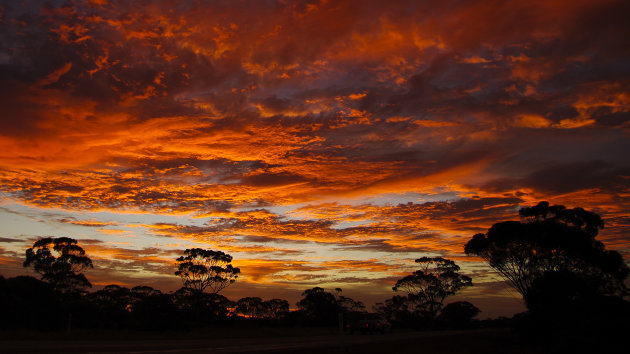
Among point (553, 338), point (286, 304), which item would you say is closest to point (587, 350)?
point (553, 338)

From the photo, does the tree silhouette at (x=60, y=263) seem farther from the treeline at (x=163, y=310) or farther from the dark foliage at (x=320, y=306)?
the dark foliage at (x=320, y=306)

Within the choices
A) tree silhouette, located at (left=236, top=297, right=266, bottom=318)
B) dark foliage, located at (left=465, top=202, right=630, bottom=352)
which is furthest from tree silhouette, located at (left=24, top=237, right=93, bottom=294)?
dark foliage, located at (left=465, top=202, right=630, bottom=352)

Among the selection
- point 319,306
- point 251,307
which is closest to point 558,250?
point 319,306

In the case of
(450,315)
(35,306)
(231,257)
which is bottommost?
(450,315)

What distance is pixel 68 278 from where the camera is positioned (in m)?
65.1

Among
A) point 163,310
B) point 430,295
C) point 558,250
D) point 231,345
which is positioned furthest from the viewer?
point 430,295

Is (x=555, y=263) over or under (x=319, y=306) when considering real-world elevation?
over

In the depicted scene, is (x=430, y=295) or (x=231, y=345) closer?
(x=231, y=345)

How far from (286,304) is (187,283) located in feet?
110

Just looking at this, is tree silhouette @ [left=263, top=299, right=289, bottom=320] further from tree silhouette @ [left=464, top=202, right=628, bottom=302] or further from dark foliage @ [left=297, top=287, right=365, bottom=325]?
tree silhouette @ [left=464, top=202, right=628, bottom=302]

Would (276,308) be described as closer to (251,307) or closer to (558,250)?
(251,307)

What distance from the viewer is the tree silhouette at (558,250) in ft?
135

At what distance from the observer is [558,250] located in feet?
137

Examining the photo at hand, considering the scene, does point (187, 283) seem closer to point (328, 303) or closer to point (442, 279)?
point (328, 303)
